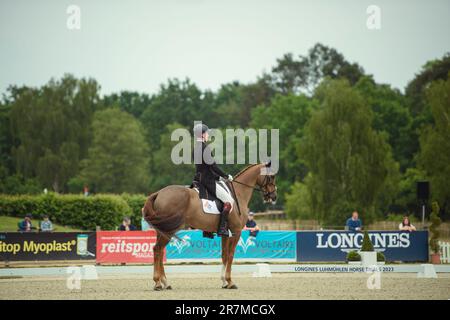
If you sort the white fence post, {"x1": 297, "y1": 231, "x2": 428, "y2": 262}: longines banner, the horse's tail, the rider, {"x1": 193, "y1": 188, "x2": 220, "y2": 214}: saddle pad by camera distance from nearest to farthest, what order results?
the horse's tail < the rider < {"x1": 193, "y1": 188, "x2": 220, "y2": 214}: saddle pad < {"x1": 297, "y1": 231, "x2": 428, "y2": 262}: longines banner < the white fence post

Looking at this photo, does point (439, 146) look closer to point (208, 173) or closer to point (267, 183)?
point (267, 183)

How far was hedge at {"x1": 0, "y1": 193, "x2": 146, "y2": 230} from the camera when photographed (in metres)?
38.2

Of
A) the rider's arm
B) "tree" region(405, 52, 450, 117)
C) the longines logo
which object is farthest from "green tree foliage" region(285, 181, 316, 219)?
the rider's arm

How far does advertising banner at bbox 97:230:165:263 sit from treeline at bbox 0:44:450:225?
21960 millimetres

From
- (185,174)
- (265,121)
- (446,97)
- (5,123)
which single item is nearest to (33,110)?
(5,123)

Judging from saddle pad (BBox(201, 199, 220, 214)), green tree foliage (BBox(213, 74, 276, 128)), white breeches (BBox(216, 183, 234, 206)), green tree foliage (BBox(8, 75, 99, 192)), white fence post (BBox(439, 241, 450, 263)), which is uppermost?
green tree foliage (BBox(213, 74, 276, 128))

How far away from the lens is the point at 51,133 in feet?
251

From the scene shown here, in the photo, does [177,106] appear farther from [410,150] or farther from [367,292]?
[367,292]

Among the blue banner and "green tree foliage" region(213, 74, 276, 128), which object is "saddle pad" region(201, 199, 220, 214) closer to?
the blue banner

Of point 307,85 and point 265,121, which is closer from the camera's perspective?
point 265,121

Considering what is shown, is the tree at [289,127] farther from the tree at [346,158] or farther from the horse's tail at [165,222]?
the horse's tail at [165,222]

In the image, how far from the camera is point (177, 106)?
305 feet

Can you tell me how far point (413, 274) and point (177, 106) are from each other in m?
73.8

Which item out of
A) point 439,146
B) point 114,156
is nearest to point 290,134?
point 114,156
